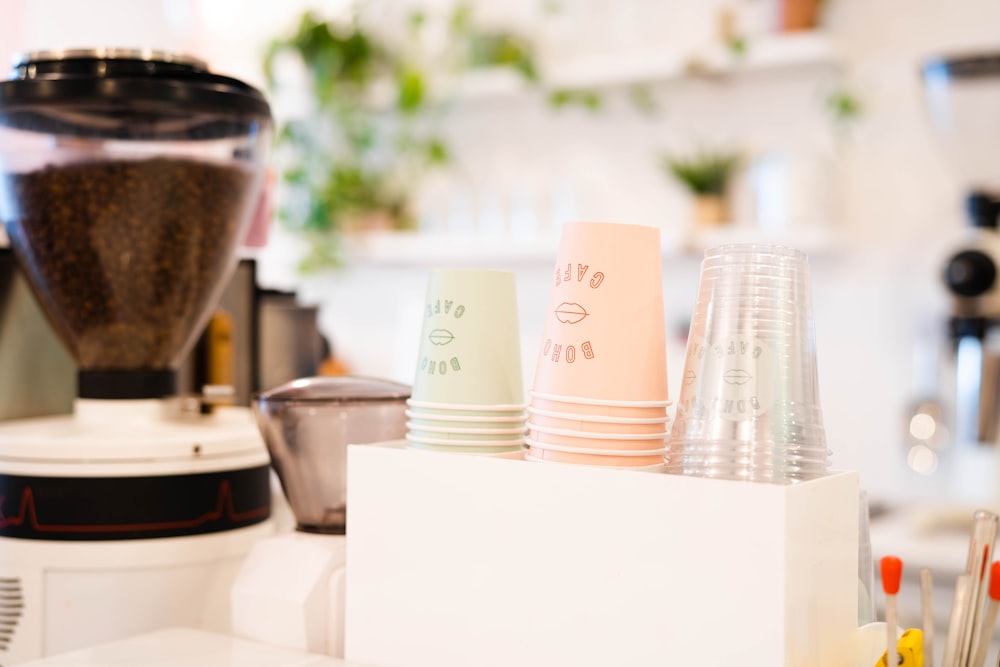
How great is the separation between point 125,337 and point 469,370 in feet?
1.52

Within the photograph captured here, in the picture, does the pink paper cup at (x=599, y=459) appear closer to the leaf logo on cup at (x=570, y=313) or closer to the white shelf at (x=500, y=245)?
A: the leaf logo on cup at (x=570, y=313)

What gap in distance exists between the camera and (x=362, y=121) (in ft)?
11.0

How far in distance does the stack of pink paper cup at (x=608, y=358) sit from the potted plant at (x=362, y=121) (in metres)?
2.56

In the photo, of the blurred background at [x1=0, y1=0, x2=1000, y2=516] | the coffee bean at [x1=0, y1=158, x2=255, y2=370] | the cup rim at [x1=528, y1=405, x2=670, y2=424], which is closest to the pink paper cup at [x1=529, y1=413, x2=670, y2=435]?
the cup rim at [x1=528, y1=405, x2=670, y2=424]

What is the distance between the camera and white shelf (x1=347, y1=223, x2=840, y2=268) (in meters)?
2.61

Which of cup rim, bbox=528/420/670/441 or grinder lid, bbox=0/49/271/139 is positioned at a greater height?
grinder lid, bbox=0/49/271/139

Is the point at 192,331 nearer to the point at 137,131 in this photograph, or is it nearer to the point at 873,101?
the point at 137,131

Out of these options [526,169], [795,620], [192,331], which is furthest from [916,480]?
[795,620]

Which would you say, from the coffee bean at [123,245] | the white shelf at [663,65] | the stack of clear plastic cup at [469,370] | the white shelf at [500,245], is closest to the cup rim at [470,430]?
the stack of clear plastic cup at [469,370]

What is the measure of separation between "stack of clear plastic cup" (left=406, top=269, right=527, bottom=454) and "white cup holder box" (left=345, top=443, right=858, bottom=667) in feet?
0.08

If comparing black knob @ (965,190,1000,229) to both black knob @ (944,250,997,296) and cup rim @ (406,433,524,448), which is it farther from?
cup rim @ (406,433,524,448)

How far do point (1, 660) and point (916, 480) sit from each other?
87.6 inches

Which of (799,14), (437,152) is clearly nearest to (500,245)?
(437,152)

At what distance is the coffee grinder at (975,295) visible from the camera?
1.97m
